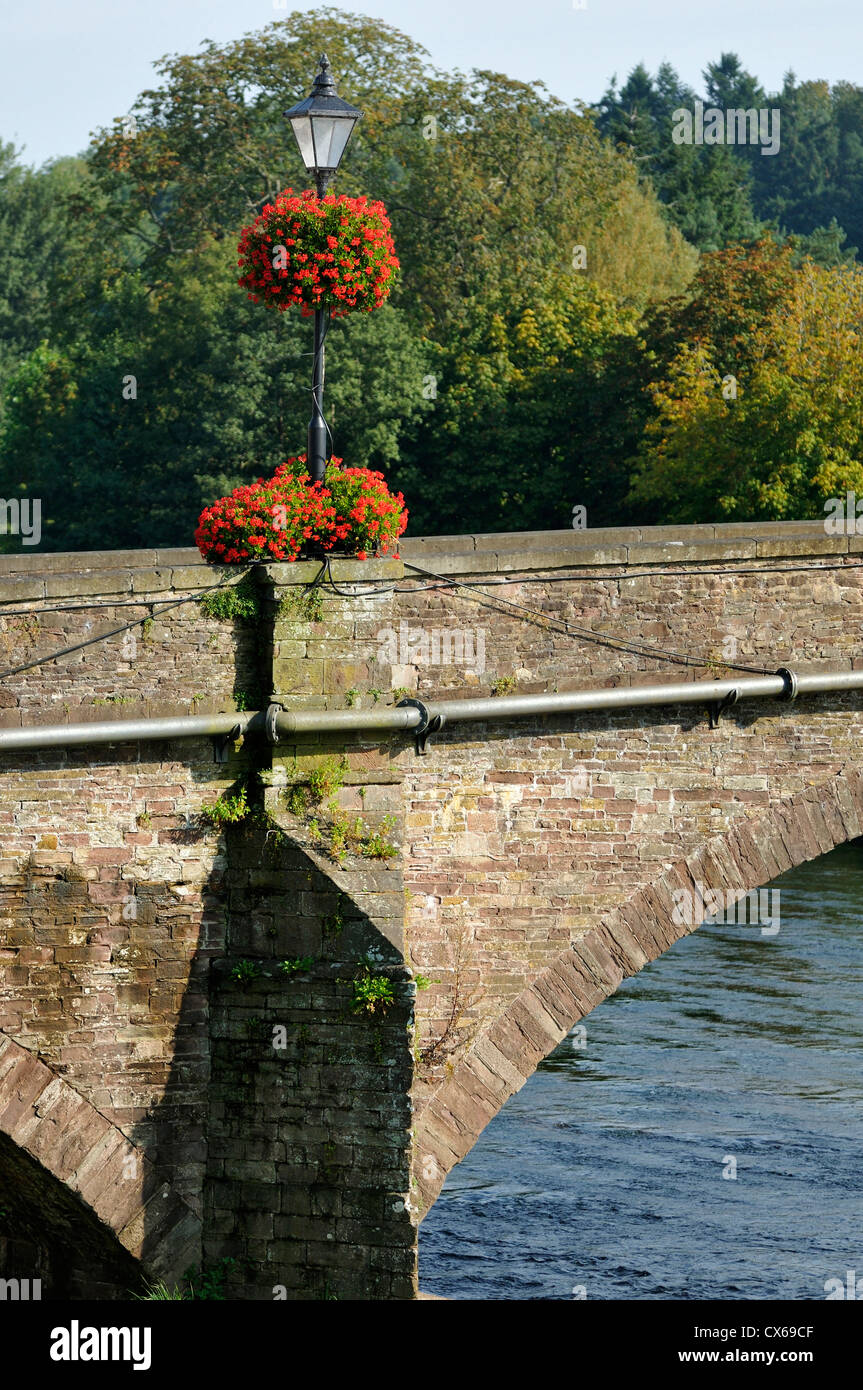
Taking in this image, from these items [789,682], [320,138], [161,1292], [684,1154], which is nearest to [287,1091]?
[161,1292]

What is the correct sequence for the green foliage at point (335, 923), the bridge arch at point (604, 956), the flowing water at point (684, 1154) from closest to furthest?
1. the green foliage at point (335, 923)
2. the bridge arch at point (604, 956)
3. the flowing water at point (684, 1154)

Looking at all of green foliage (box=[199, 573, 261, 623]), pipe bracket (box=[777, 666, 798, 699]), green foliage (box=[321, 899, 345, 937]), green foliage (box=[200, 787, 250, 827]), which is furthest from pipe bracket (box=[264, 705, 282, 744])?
pipe bracket (box=[777, 666, 798, 699])

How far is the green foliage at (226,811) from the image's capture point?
436 inches

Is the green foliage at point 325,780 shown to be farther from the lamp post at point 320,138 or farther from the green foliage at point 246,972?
the lamp post at point 320,138

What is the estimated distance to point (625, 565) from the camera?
40.3 feet

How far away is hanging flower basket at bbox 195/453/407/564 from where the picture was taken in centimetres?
1110

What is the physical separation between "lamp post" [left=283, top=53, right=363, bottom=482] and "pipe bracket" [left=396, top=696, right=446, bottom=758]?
147 cm

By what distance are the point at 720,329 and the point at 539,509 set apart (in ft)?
18.7

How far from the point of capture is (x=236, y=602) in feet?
36.3

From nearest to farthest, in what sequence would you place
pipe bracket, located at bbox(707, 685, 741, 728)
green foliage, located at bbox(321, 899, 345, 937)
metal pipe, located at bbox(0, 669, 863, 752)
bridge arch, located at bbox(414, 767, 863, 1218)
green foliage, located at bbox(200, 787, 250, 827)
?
metal pipe, located at bbox(0, 669, 863, 752)
green foliage, located at bbox(321, 899, 345, 937)
green foliage, located at bbox(200, 787, 250, 827)
bridge arch, located at bbox(414, 767, 863, 1218)
pipe bracket, located at bbox(707, 685, 741, 728)

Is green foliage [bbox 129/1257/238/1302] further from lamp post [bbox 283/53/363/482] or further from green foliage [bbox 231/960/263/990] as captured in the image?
lamp post [bbox 283/53/363/482]

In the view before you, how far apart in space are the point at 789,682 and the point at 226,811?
4013 mm

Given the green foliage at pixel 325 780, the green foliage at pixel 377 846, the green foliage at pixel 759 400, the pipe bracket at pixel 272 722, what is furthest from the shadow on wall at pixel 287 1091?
the green foliage at pixel 759 400

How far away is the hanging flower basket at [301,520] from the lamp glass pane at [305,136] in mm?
1861
